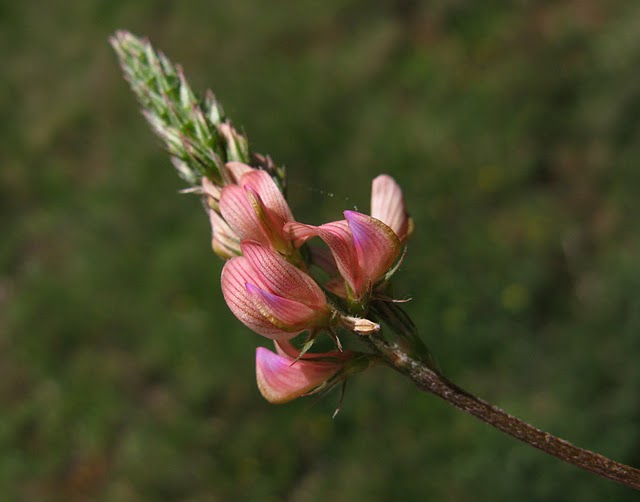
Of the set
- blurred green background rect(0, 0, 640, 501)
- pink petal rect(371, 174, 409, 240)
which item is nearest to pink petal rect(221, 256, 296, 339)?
pink petal rect(371, 174, 409, 240)

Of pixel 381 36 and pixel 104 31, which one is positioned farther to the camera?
pixel 104 31

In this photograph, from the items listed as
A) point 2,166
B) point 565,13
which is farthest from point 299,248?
point 2,166

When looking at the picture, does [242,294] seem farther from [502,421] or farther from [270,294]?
[502,421]

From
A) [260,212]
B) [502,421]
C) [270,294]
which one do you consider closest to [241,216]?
[260,212]

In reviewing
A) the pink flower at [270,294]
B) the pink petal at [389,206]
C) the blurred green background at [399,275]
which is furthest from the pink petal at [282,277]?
the blurred green background at [399,275]

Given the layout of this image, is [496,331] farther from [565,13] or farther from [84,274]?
[84,274]

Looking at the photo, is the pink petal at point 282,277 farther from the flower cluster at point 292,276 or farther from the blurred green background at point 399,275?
the blurred green background at point 399,275

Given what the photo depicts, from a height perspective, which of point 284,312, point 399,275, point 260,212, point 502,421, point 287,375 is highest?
point 260,212
